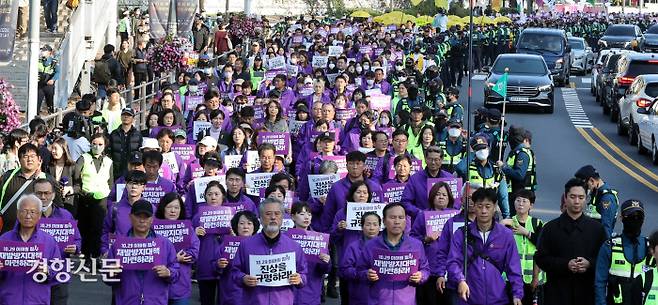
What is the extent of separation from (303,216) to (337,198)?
1844 mm

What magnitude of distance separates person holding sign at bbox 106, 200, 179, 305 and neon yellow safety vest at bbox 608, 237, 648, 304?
3.23 meters

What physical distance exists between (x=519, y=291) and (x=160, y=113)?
8880mm

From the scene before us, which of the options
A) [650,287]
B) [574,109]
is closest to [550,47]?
[574,109]

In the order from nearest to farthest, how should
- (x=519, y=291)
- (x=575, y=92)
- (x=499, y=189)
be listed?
(x=519, y=291) → (x=499, y=189) → (x=575, y=92)

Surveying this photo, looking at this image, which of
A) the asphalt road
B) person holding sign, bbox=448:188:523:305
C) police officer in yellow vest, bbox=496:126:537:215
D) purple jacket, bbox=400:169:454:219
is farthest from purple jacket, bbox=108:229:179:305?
police officer in yellow vest, bbox=496:126:537:215

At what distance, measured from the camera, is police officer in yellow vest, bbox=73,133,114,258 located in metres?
16.3

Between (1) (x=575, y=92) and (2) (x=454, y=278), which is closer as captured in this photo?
(2) (x=454, y=278)

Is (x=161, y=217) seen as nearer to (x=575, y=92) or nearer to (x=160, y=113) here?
(x=160, y=113)

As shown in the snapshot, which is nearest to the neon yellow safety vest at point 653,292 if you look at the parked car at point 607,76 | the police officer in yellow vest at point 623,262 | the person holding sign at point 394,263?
the police officer in yellow vest at point 623,262

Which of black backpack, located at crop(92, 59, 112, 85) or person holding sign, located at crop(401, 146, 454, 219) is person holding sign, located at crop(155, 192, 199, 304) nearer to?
person holding sign, located at crop(401, 146, 454, 219)

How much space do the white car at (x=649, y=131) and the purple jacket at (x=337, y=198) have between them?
1407 centimetres

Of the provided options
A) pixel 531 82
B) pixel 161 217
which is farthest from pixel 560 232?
pixel 531 82

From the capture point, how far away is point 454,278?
11.6 meters

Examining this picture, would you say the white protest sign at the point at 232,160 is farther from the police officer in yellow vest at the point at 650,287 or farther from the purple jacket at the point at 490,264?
the police officer in yellow vest at the point at 650,287
